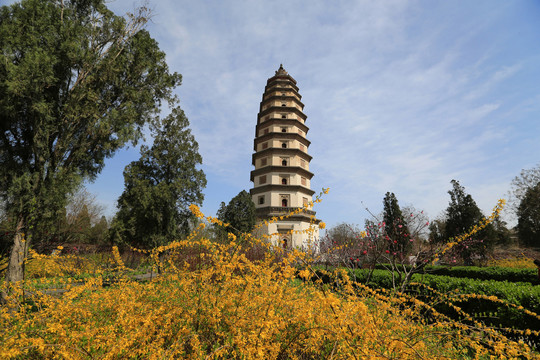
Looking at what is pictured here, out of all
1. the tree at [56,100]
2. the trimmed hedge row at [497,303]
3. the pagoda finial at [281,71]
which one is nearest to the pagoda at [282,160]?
the pagoda finial at [281,71]

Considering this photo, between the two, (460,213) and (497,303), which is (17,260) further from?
(460,213)

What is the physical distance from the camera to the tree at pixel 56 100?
7688 mm

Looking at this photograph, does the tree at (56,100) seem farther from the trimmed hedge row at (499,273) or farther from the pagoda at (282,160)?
the pagoda at (282,160)

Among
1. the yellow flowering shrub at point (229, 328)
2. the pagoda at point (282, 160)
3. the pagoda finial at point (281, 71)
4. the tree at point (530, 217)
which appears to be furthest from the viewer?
the pagoda finial at point (281, 71)

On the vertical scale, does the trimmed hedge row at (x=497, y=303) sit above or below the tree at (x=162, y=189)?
below

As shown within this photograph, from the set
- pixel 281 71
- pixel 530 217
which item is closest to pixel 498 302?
pixel 281 71

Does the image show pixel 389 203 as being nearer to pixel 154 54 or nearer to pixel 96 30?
pixel 154 54

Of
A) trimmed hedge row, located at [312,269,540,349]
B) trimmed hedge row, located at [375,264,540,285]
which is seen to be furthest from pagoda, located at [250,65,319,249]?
trimmed hedge row, located at [312,269,540,349]

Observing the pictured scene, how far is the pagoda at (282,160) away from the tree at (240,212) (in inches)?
53.1

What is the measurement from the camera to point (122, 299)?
3.26 m

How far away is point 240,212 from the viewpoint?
22.0 m

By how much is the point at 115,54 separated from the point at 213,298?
11.6 meters

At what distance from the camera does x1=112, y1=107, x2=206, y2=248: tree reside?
577 inches

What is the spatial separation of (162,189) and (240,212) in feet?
28.6
